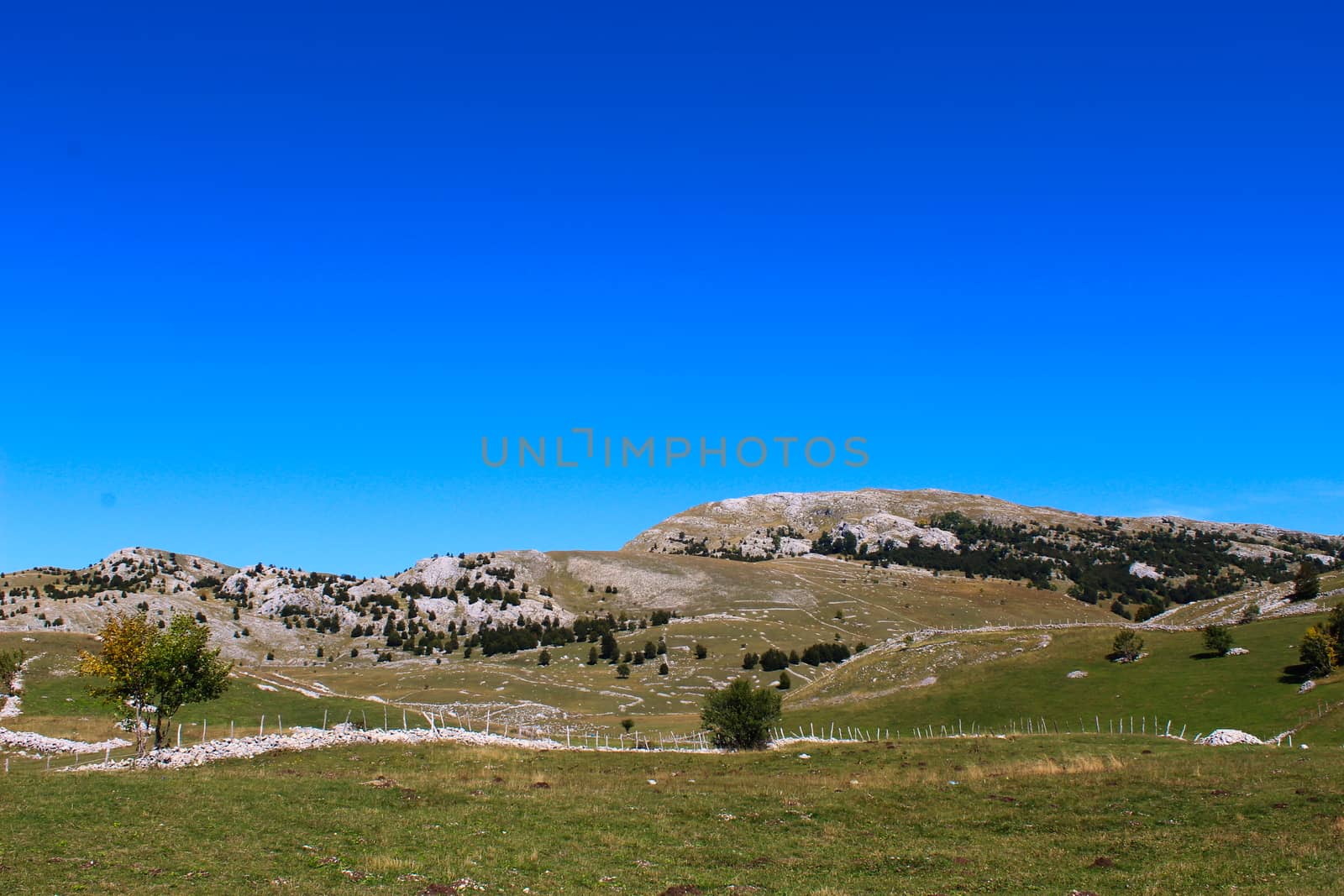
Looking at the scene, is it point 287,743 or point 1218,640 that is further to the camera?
point 1218,640

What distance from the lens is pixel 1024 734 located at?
55125mm

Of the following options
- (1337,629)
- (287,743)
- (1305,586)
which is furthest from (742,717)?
(1305,586)

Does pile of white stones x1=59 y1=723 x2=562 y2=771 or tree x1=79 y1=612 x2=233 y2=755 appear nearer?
pile of white stones x1=59 y1=723 x2=562 y2=771

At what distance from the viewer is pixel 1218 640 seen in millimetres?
74125

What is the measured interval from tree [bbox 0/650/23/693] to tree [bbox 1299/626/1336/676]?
4356 inches

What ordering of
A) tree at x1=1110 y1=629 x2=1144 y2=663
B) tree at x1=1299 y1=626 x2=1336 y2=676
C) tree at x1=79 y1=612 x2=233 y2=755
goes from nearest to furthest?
tree at x1=79 y1=612 x2=233 y2=755
tree at x1=1299 y1=626 x2=1336 y2=676
tree at x1=1110 y1=629 x2=1144 y2=663

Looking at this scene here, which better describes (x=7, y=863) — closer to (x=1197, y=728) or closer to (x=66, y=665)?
(x=1197, y=728)

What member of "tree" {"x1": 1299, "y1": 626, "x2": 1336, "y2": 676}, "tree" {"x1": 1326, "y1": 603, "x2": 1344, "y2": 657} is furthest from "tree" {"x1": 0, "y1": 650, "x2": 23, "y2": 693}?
"tree" {"x1": 1326, "y1": 603, "x2": 1344, "y2": 657}

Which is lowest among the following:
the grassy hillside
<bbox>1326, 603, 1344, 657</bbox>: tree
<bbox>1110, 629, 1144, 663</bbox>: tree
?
the grassy hillside

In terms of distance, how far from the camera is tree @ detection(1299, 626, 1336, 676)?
2447 inches

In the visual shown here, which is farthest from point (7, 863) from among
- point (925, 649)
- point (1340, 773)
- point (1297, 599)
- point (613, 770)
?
point (1297, 599)

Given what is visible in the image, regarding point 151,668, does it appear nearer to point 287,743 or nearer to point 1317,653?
point 287,743

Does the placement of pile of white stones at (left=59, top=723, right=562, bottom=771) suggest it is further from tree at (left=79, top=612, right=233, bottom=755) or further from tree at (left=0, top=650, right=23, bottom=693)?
tree at (left=0, top=650, right=23, bottom=693)

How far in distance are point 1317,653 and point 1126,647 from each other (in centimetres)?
1759
